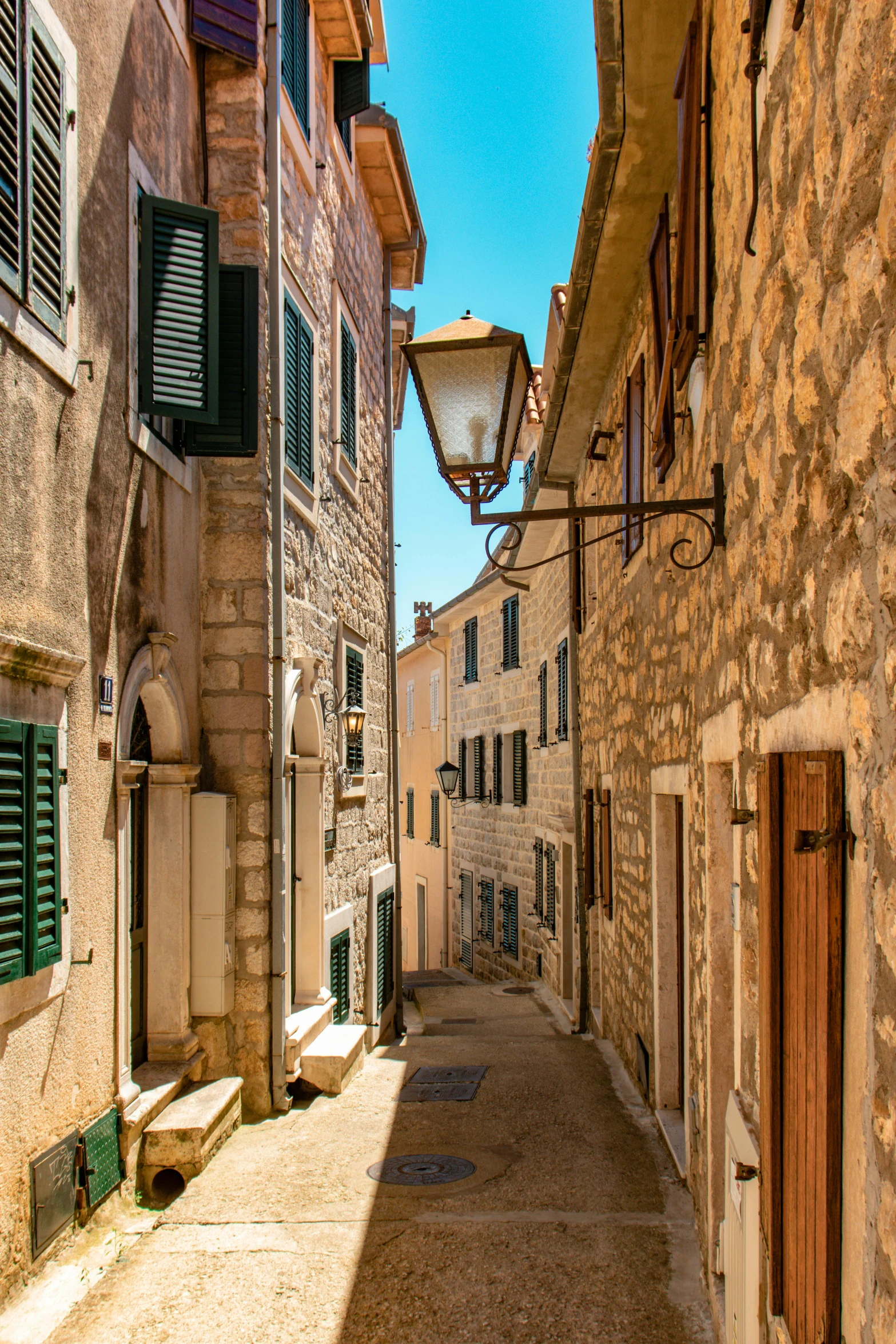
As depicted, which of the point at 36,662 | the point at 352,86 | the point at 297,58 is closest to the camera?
the point at 36,662

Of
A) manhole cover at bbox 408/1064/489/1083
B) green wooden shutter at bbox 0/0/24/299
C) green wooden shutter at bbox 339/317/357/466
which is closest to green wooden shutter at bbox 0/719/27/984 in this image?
green wooden shutter at bbox 0/0/24/299

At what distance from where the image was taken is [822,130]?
2.09m

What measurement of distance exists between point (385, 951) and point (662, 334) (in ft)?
25.2

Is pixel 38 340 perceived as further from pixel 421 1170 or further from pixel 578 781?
pixel 578 781

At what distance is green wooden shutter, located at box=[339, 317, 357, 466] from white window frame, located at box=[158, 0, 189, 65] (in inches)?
132

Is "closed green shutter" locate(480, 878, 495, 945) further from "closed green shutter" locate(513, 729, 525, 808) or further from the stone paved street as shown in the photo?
the stone paved street

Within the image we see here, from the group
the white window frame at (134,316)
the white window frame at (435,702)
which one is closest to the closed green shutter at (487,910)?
the white window frame at (435,702)

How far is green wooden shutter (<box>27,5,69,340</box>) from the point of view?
4129 millimetres

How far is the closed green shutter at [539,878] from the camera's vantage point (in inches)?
544

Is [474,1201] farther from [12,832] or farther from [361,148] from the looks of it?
[361,148]

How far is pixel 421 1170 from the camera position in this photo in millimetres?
5648

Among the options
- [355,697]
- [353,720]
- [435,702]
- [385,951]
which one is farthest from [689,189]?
[435,702]

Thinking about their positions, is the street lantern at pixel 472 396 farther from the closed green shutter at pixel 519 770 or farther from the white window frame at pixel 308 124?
the closed green shutter at pixel 519 770

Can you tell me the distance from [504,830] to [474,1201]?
1148cm
